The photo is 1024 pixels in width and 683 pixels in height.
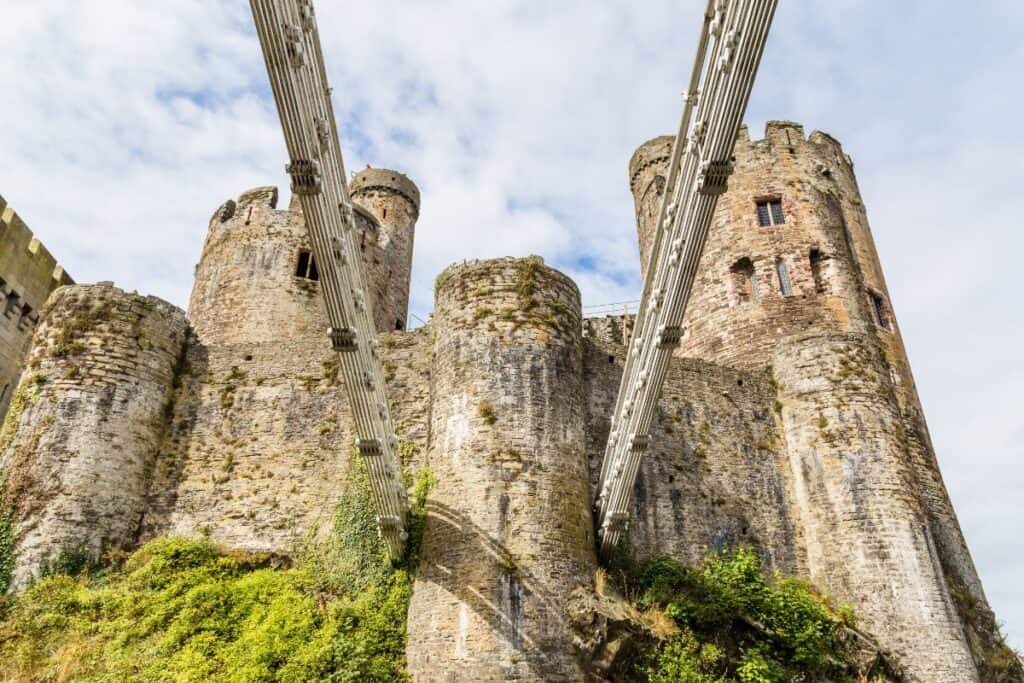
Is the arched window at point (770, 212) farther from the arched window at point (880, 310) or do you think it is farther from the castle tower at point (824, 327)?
the arched window at point (880, 310)

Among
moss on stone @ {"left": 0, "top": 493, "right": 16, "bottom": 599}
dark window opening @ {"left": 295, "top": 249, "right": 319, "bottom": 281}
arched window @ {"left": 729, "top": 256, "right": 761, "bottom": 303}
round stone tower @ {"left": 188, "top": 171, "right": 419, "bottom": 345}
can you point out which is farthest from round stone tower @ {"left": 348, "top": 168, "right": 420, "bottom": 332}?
moss on stone @ {"left": 0, "top": 493, "right": 16, "bottom": 599}

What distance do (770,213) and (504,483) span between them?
43.5 feet

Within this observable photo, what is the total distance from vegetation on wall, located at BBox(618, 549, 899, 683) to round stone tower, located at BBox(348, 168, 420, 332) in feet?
46.6

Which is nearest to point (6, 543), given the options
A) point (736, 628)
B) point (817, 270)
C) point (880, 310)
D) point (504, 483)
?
point (504, 483)

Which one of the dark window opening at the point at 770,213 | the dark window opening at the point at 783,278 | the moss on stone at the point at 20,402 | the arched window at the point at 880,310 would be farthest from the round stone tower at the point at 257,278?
the arched window at the point at 880,310

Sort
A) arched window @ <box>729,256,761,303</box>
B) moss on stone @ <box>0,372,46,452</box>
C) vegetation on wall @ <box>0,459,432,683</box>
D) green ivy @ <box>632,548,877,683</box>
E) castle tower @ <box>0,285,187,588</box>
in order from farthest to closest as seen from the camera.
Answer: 1. arched window @ <box>729,256,761,303</box>
2. moss on stone @ <box>0,372,46,452</box>
3. castle tower @ <box>0,285,187,588</box>
4. green ivy @ <box>632,548,877,683</box>
5. vegetation on wall @ <box>0,459,432,683</box>

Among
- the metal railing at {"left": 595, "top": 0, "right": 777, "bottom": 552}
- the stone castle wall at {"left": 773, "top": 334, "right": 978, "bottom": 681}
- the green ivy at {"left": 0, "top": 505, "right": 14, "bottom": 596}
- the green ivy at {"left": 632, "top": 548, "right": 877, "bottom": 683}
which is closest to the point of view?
the metal railing at {"left": 595, "top": 0, "right": 777, "bottom": 552}

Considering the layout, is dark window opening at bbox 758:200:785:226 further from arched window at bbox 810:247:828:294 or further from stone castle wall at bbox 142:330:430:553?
stone castle wall at bbox 142:330:430:553

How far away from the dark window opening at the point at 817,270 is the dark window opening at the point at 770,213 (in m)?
1.23

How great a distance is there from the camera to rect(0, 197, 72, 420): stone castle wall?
70.3ft

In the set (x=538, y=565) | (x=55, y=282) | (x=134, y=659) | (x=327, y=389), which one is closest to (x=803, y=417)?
(x=538, y=565)

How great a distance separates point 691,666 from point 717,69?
25.9 feet

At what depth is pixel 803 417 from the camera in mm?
15492

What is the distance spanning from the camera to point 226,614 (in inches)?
461
